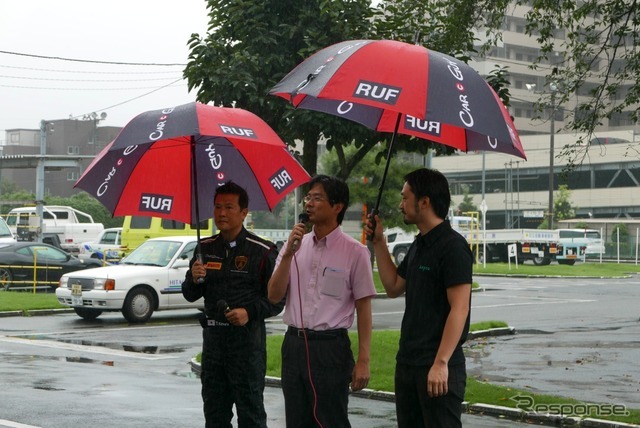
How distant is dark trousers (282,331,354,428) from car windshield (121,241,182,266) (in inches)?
629

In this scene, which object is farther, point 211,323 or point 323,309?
point 211,323

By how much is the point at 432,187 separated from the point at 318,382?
1.23 meters

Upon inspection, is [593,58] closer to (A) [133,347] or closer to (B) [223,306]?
(B) [223,306]

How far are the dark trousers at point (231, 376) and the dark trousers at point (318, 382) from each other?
1.88 feet

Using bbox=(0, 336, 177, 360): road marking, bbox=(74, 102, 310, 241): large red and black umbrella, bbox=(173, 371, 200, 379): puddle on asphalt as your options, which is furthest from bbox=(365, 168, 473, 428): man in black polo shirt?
bbox=(0, 336, 177, 360): road marking

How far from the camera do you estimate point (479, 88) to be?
6102 mm

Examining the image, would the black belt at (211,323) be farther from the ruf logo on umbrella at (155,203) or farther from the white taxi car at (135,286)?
the white taxi car at (135,286)

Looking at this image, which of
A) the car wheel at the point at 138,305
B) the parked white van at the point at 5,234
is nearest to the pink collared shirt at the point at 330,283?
the car wheel at the point at 138,305

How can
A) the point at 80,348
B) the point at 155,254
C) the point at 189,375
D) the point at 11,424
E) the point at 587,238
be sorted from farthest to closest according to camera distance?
the point at 587,238 → the point at 155,254 → the point at 80,348 → the point at 189,375 → the point at 11,424

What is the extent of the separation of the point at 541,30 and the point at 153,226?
2027 cm

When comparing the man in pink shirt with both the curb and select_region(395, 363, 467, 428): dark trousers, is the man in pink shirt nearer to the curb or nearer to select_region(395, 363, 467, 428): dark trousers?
select_region(395, 363, 467, 428): dark trousers

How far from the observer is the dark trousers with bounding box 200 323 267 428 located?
662 cm

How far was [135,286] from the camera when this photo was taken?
2116cm

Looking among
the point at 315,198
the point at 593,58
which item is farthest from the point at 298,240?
the point at 593,58
